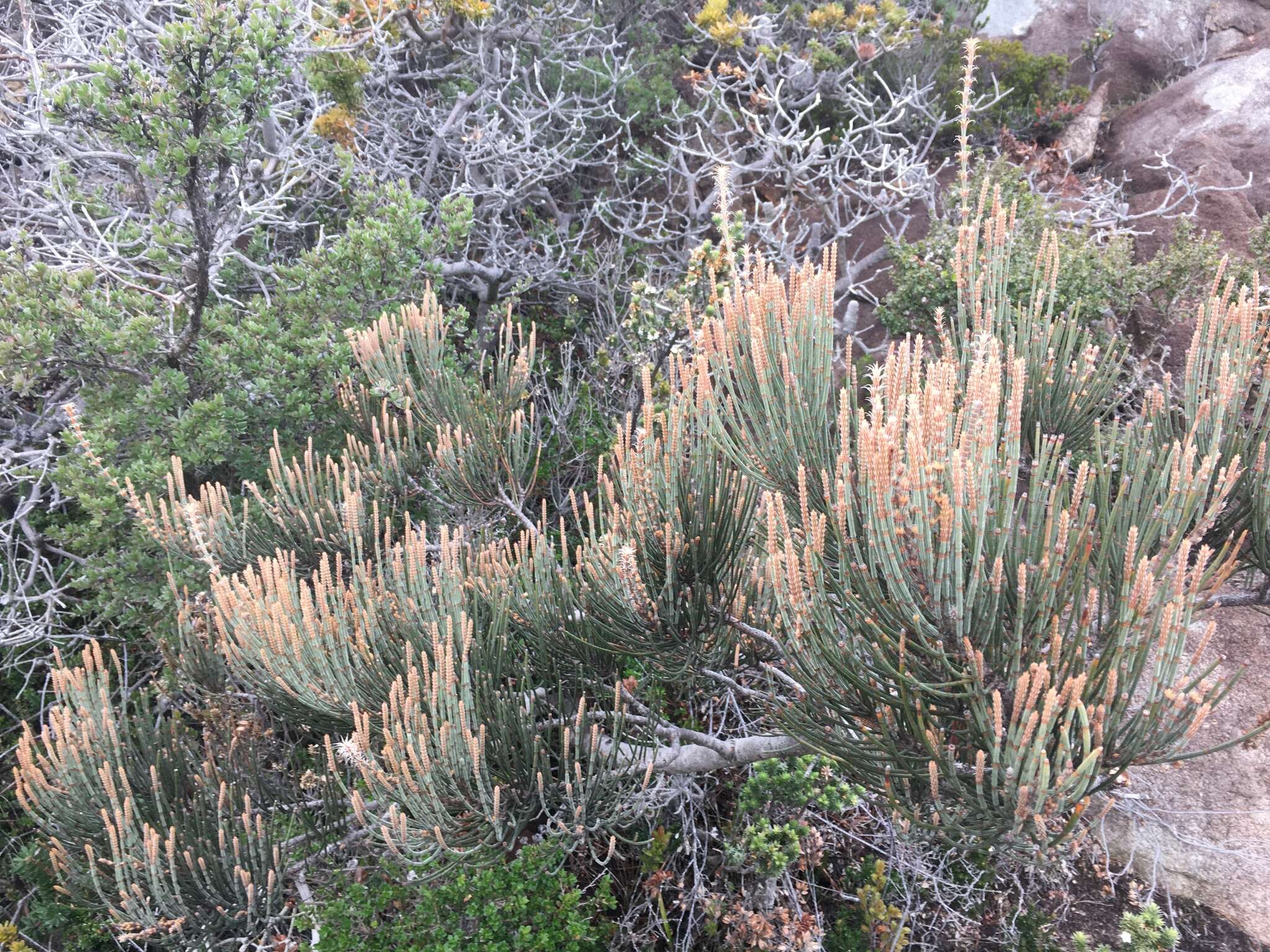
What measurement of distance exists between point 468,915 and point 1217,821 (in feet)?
11.8

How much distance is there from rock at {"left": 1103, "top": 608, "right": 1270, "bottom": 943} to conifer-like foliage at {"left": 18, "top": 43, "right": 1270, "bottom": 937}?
5.55 feet

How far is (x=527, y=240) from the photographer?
6.36m

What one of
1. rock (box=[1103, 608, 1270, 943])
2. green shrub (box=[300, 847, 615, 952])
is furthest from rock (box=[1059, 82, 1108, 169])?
green shrub (box=[300, 847, 615, 952])

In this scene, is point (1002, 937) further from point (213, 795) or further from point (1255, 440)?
point (213, 795)

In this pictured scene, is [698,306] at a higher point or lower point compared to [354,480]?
higher

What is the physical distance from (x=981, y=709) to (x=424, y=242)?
4.03m

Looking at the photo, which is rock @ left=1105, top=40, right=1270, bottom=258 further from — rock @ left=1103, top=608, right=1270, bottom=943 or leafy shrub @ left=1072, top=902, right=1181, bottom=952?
leafy shrub @ left=1072, top=902, right=1181, bottom=952

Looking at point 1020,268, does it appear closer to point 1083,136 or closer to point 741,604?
point 741,604

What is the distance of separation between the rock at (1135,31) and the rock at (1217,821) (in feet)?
21.5

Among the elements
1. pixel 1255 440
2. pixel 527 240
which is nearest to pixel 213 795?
pixel 1255 440

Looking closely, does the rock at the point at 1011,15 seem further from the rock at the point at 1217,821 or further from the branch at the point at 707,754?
the branch at the point at 707,754

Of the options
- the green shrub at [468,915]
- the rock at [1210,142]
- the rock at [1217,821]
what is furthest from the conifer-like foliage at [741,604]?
the rock at [1210,142]

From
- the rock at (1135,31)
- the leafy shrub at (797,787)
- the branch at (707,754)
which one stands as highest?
the rock at (1135,31)

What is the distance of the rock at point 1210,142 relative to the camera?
6.35m
